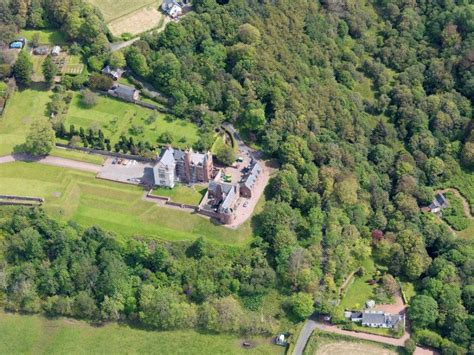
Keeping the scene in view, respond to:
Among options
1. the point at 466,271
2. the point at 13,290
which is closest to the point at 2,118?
the point at 13,290

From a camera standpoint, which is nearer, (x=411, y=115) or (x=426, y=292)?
(x=426, y=292)

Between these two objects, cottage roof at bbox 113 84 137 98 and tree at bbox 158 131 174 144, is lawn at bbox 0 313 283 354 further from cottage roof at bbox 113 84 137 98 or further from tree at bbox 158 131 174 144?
cottage roof at bbox 113 84 137 98

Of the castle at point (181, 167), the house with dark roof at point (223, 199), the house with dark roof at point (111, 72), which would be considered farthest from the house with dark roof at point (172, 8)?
the house with dark roof at point (223, 199)

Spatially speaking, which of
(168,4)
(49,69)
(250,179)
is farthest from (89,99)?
(250,179)

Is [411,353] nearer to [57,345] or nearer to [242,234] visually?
[242,234]

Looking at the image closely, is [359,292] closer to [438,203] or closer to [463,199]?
[438,203]

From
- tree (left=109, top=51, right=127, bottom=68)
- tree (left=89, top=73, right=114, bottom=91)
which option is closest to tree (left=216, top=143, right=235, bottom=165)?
tree (left=89, top=73, right=114, bottom=91)

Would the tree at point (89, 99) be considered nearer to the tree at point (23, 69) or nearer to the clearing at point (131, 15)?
the tree at point (23, 69)

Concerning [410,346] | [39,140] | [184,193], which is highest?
[39,140]
